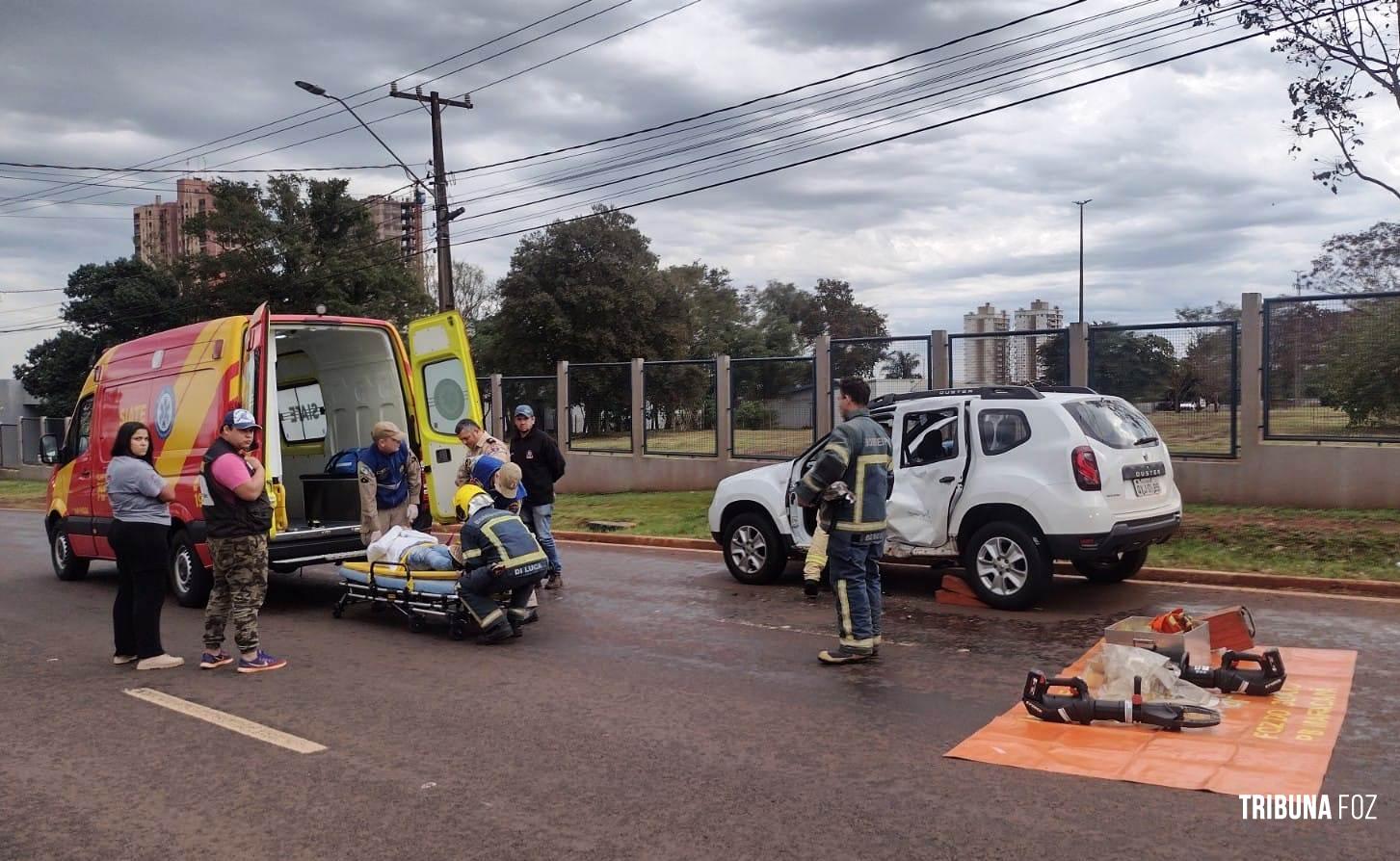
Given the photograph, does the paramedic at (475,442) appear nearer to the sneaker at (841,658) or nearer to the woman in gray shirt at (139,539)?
the woman in gray shirt at (139,539)

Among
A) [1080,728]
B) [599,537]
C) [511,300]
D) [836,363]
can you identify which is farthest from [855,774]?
[511,300]

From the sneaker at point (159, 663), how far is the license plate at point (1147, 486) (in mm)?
7387

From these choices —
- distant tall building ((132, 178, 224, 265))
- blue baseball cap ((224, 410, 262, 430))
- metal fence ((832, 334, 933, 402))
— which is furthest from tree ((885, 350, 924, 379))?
distant tall building ((132, 178, 224, 265))

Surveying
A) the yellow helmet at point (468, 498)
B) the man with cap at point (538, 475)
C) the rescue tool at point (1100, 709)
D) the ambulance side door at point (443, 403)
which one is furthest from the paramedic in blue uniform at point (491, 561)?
the rescue tool at point (1100, 709)

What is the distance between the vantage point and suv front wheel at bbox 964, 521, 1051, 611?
885cm

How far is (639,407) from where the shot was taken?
838 inches

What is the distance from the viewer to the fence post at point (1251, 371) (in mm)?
14062

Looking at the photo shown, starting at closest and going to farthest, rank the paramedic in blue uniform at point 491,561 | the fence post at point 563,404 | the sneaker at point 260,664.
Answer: the sneaker at point 260,664
the paramedic in blue uniform at point 491,561
the fence post at point 563,404

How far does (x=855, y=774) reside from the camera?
510 centimetres

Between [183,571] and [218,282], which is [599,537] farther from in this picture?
[218,282]

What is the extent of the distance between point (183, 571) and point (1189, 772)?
874 cm

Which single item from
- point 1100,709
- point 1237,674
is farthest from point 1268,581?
point 1100,709

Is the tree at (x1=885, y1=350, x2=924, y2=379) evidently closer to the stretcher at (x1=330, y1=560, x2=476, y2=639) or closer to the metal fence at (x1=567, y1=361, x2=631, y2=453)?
the metal fence at (x1=567, y1=361, x2=631, y2=453)

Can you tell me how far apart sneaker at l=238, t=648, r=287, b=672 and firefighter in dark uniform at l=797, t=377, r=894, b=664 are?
3744mm
